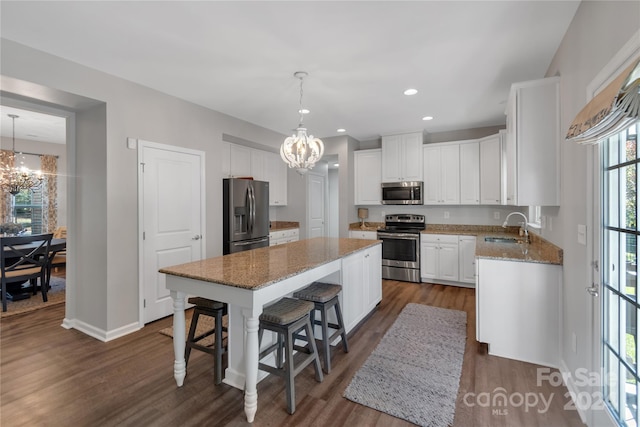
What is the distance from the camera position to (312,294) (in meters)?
2.39

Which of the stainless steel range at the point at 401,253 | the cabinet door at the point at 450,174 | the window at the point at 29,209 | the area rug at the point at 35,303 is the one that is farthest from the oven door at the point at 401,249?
the window at the point at 29,209

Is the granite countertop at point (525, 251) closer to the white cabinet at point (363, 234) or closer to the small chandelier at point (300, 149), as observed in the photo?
the small chandelier at point (300, 149)

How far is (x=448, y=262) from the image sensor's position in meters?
4.68

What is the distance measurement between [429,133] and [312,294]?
4.08 m

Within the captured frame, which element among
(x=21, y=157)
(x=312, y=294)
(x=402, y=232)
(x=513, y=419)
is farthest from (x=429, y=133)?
(x=21, y=157)

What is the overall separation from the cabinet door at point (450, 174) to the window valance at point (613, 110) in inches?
137

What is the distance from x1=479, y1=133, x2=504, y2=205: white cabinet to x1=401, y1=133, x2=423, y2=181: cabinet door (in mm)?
943

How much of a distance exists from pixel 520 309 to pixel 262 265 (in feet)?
7.10

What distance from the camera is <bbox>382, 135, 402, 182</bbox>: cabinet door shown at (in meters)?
5.20

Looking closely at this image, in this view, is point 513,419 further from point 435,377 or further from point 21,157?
point 21,157

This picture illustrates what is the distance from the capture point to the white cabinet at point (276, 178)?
5414mm

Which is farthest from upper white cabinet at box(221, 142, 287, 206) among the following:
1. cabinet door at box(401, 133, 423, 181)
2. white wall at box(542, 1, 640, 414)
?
white wall at box(542, 1, 640, 414)

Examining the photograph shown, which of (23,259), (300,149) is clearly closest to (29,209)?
(23,259)

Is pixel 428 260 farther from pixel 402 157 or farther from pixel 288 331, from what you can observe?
pixel 288 331
